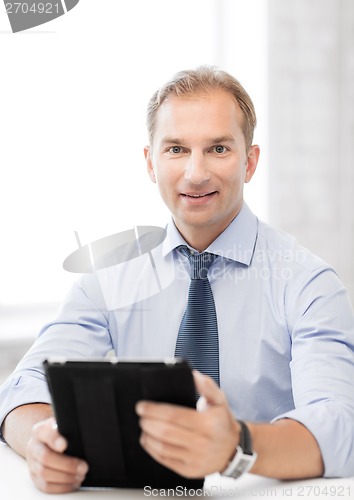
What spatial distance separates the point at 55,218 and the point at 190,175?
1023 millimetres

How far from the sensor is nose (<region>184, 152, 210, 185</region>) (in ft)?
5.05

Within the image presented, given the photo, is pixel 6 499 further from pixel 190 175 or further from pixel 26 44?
pixel 26 44

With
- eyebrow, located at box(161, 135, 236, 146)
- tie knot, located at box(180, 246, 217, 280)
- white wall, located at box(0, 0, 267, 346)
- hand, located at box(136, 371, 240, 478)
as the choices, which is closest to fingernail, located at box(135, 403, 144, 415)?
hand, located at box(136, 371, 240, 478)

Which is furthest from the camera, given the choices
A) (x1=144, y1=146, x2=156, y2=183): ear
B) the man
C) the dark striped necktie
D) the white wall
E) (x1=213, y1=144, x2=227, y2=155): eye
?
the white wall

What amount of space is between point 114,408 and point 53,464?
6.5 inches

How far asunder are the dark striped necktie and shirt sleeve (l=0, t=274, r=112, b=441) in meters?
0.21

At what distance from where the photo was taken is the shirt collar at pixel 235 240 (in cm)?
158

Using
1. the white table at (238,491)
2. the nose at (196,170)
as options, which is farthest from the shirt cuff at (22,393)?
the nose at (196,170)

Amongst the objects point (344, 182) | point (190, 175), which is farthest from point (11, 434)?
point (344, 182)

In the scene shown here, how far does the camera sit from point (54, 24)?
2414 mm

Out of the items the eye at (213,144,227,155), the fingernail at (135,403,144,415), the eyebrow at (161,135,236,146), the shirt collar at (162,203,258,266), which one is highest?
the eyebrow at (161,135,236,146)

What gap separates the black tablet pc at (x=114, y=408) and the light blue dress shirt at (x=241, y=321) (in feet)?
1.09

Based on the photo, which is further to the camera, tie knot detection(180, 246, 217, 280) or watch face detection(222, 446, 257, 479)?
tie knot detection(180, 246, 217, 280)

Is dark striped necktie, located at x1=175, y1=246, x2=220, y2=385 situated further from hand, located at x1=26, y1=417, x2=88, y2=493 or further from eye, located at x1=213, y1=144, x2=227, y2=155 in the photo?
hand, located at x1=26, y1=417, x2=88, y2=493
